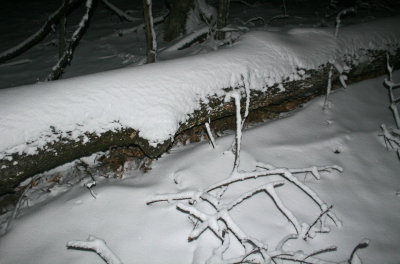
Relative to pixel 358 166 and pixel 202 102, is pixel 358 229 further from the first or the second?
pixel 202 102

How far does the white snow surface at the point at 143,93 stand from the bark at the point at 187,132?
6cm

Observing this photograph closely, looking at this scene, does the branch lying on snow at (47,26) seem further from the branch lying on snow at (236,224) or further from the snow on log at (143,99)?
the branch lying on snow at (236,224)

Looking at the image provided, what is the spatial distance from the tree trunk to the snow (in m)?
3.22

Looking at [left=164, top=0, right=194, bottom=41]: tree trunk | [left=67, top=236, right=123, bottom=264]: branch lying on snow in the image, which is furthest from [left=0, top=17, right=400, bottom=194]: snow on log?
[left=164, top=0, right=194, bottom=41]: tree trunk

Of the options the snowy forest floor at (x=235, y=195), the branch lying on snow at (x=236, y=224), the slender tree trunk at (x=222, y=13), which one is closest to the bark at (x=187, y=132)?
the snowy forest floor at (x=235, y=195)

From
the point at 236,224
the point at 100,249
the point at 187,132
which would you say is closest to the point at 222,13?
the point at 187,132

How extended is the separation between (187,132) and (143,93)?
751 millimetres

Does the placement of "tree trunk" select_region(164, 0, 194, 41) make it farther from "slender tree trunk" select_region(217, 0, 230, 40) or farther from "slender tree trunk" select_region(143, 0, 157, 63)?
"slender tree trunk" select_region(143, 0, 157, 63)

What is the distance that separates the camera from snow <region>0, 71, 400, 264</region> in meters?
1.29

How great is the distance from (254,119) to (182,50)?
6.02 ft

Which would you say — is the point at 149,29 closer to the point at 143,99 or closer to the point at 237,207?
the point at 143,99

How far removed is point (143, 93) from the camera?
59.6 inches

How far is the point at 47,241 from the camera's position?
1.33m

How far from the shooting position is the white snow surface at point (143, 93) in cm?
127
